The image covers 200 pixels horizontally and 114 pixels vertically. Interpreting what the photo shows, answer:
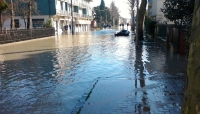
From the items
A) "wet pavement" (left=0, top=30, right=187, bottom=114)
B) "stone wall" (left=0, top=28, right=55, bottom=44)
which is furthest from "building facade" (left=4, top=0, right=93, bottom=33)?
"wet pavement" (left=0, top=30, right=187, bottom=114)

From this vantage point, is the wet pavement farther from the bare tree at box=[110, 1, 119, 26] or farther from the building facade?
the bare tree at box=[110, 1, 119, 26]

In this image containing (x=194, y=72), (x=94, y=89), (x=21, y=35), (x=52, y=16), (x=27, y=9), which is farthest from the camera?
(x=52, y=16)

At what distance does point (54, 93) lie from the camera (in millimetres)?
6320

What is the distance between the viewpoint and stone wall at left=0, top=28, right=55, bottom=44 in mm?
22688

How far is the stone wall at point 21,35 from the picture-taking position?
2269 centimetres

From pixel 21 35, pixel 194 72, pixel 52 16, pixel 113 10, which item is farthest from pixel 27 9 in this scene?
pixel 113 10

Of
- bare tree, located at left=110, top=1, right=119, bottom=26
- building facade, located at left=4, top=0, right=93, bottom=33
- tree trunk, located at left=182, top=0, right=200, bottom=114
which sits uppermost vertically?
bare tree, located at left=110, top=1, right=119, bottom=26

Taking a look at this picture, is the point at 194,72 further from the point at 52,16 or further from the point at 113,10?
the point at 113,10

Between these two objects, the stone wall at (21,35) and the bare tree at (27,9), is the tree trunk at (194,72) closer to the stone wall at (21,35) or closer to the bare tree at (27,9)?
the stone wall at (21,35)

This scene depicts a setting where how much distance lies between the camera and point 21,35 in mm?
26047

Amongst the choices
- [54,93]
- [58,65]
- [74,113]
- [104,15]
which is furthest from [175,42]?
[104,15]

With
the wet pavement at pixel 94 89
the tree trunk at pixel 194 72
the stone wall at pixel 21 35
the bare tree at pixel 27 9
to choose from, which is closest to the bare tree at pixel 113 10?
the bare tree at pixel 27 9

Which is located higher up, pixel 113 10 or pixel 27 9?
pixel 113 10

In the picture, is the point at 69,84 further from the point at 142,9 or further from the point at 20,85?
the point at 142,9
